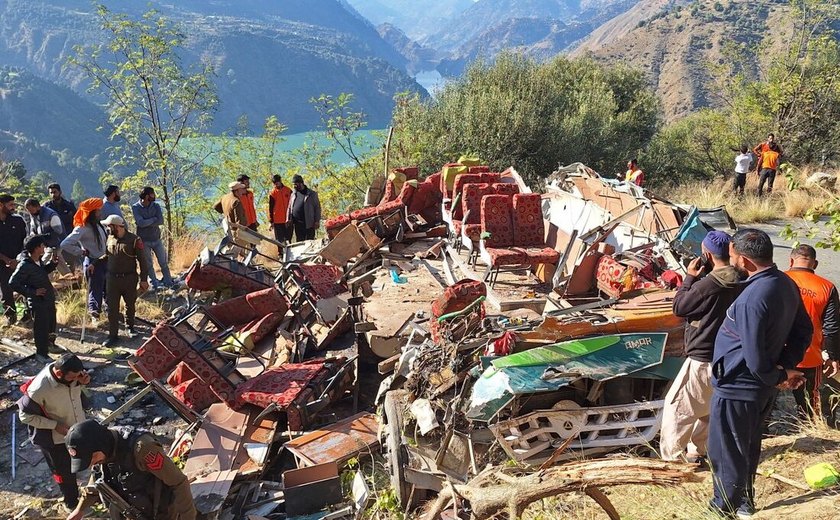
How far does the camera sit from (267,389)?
5617mm

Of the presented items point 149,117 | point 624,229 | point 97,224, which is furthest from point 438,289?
point 149,117

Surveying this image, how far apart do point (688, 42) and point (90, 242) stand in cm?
5617

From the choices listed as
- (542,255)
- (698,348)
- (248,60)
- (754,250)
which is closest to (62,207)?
(542,255)

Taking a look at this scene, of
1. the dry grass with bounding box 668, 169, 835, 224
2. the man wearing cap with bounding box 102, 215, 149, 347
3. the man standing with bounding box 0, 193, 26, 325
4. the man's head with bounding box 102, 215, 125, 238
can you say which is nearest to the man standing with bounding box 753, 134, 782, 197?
the dry grass with bounding box 668, 169, 835, 224

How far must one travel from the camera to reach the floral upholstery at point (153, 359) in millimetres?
5766

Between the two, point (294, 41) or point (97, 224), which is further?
point (294, 41)

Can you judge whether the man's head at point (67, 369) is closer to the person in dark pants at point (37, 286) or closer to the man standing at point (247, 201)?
the person in dark pants at point (37, 286)

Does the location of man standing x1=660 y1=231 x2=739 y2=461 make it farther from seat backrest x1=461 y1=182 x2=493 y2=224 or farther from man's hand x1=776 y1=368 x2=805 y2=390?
seat backrest x1=461 y1=182 x2=493 y2=224

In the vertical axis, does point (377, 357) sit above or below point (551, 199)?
below

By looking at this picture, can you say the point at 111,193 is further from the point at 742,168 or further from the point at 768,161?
the point at 768,161

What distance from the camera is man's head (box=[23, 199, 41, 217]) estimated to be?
25.4 feet

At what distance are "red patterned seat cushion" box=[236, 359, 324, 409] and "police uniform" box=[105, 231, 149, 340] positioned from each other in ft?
8.17

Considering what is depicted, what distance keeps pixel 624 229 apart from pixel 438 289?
2.67 m

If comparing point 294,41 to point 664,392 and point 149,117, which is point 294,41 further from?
point 664,392
